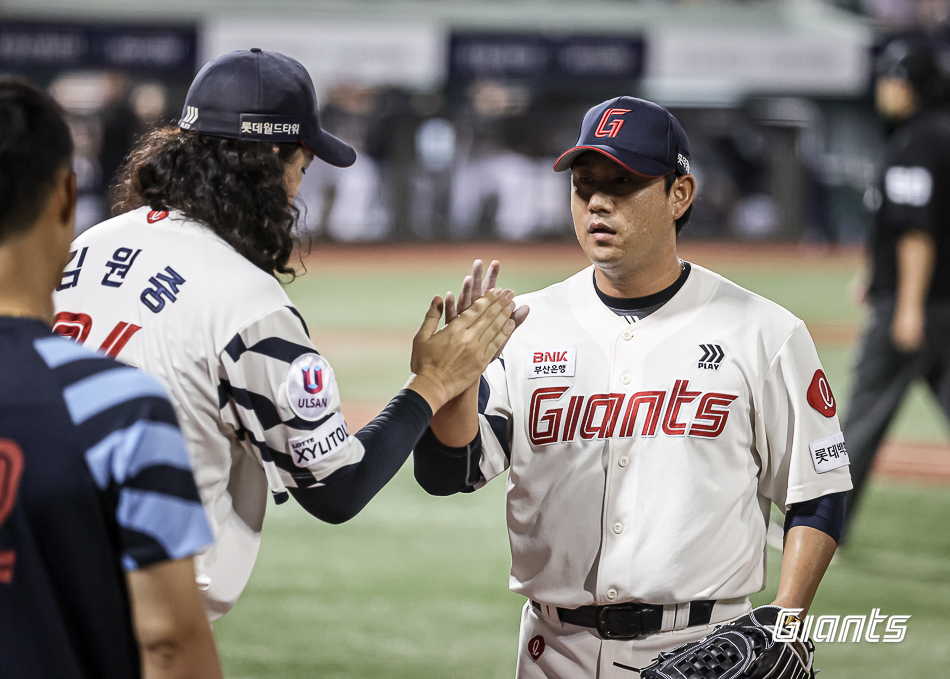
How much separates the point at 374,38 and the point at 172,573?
22.1 meters

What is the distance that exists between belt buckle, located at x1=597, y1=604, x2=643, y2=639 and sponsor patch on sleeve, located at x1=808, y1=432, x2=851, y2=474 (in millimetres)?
580

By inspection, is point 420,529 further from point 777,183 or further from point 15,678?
point 777,183

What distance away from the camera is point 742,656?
8.44 ft

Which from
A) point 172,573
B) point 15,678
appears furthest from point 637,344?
point 15,678

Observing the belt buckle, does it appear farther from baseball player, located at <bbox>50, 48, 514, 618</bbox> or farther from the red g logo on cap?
the red g logo on cap

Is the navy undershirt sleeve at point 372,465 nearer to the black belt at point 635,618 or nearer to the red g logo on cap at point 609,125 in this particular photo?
the black belt at point 635,618

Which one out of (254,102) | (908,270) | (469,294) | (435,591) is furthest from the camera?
(908,270)

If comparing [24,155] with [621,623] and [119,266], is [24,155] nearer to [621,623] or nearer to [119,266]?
[119,266]

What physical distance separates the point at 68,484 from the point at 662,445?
1.65m

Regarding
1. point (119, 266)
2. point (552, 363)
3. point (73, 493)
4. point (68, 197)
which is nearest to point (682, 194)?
point (552, 363)

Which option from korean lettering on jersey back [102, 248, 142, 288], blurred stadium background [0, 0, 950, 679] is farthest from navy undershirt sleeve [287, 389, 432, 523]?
blurred stadium background [0, 0, 950, 679]

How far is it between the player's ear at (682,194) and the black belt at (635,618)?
106 cm

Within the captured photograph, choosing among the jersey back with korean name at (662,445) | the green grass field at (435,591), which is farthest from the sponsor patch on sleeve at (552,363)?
the green grass field at (435,591)

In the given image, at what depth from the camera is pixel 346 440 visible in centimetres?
254
